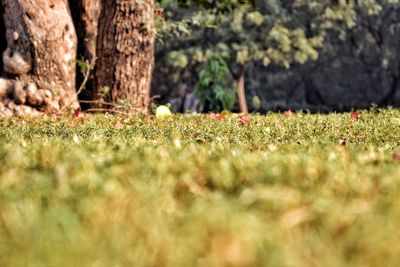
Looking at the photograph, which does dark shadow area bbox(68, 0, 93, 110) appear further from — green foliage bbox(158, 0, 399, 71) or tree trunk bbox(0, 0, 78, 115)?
green foliage bbox(158, 0, 399, 71)

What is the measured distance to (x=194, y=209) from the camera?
2.91 m

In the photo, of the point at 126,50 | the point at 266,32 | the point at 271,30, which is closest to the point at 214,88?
the point at 271,30

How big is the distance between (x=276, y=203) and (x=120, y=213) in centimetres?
59

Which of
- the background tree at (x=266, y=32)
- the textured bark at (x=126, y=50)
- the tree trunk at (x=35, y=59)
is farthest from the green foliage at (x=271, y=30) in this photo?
the tree trunk at (x=35, y=59)

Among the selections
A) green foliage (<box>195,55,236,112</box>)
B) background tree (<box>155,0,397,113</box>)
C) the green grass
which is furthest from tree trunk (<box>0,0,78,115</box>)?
background tree (<box>155,0,397,113</box>)

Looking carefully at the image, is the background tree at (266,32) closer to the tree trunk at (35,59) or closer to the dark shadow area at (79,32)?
the dark shadow area at (79,32)

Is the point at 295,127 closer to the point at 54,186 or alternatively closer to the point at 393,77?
the point at 54,186

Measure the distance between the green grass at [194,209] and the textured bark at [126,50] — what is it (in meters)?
9.09

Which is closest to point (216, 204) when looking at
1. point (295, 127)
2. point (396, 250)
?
point (396, 250)

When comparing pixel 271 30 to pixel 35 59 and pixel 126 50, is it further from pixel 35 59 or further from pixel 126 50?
pixel 35 59

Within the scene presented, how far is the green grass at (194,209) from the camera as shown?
2.43 metres

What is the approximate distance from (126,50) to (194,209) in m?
10.8

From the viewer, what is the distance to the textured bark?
43.9ft

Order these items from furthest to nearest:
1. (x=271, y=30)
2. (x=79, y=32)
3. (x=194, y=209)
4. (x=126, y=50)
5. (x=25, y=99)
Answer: (x=271, y=30), (x=79, y=32), (x=126, y=50), (x=25, y=99), (x=194, y=209)
